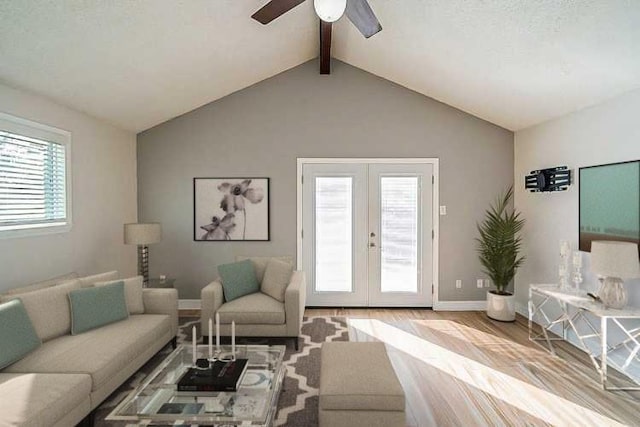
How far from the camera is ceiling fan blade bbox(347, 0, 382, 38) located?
7.61 ft

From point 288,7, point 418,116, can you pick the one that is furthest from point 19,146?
point 418,116

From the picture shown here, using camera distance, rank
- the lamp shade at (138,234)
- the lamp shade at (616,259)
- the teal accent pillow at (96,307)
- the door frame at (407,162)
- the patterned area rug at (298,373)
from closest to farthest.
Result: the patterned area rug at (298,373)
the lamp shade at (616,259)
the teal accent pillow at (96,307)
the lamp shade at (138,234)
the door frame at (407,162)

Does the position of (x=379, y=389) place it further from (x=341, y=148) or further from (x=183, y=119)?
(x=183, y=119)

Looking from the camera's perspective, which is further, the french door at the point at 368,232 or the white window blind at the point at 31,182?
the french door at the point at 368,232

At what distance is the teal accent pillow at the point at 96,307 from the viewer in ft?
9.32

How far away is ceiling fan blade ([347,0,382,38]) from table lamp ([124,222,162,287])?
3207 millimetres

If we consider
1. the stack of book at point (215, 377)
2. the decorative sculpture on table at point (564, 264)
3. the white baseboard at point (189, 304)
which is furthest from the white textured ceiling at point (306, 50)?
the stack of book at point (215, 377)

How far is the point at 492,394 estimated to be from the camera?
273 cm

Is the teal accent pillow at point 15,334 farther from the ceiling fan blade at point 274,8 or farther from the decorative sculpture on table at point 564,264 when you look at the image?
the decorative sculpture on table at point 564,264

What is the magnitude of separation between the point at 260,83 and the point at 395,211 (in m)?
2.54

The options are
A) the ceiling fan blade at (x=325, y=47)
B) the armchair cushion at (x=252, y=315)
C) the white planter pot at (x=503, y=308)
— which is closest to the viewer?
the armchair cushion at (x=252, y=315)

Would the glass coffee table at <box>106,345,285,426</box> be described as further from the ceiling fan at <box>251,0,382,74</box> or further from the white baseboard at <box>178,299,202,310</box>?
the white baseboard at <box>178,299,202,310</box>

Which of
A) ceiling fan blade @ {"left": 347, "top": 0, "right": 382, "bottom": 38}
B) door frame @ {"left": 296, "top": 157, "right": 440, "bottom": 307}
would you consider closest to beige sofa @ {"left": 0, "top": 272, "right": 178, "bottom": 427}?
door frame @ {"left": 296, "top": 157, "right": 440, "bottom": 307}

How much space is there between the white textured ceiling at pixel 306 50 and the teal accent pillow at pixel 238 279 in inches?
82.9
